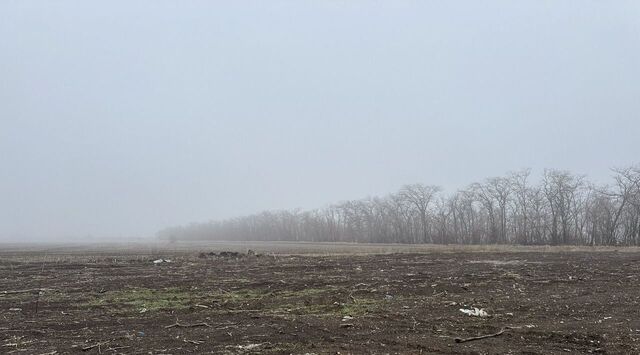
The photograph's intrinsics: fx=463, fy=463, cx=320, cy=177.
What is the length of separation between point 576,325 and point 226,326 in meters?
8.05

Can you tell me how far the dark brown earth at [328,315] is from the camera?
911 centimetres

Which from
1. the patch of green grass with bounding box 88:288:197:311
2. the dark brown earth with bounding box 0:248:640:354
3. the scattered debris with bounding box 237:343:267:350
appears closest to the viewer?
the scattered debris with bounding box 237:343:267:350

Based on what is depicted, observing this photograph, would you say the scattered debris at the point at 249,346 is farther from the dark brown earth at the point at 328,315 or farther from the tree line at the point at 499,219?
the tree line at the point at 499,219

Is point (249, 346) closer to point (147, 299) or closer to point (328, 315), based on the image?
point (328, 315)

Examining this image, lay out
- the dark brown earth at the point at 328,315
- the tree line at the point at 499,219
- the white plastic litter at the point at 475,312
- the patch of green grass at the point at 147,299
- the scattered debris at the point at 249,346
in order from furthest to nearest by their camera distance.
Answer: the tree line at the point at 499,219, the patch of green grass at the point at 147,299, the white plastic litter at the point at 475,312, the dark brown earth at the point at 328,315, the scattered debris at the point at 249,346

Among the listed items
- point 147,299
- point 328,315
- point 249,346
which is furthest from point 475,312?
point 147,299

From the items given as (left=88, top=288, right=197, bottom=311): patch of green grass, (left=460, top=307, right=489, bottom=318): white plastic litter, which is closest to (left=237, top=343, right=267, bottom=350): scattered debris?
(left=88, top=288, right=197, bottom=311): patch of green grass

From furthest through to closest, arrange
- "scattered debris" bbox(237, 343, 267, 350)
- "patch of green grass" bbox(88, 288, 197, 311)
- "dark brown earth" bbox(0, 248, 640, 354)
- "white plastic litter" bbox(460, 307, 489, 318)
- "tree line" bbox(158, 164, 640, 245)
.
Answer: "tree line" bbox(158, 164, 640, 245)
"patch of green grass" bbox(88, 288, 197, 311)
"white plastic litter" bbox(460, 307, 489, 318)
"dark brown earth" bbox(0, 248, 640, 354)
"scattered debris" bbox(237, 343, 267, 350)

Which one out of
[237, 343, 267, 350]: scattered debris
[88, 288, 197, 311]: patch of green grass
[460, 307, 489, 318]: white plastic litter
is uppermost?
[237, 343, 267, 350]: scattered debris

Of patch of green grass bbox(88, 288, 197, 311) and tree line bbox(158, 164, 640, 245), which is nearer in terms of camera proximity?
patch of green grass bbox(88, 288, 197, 311)

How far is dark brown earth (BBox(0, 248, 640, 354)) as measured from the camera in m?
9.11

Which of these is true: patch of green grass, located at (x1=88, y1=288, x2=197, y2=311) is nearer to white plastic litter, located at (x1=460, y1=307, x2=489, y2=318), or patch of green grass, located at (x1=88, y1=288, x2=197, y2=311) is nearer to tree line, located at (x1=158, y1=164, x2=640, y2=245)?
white plastic litter, located at (x1=460, y1=307, x2=489, y2=318)

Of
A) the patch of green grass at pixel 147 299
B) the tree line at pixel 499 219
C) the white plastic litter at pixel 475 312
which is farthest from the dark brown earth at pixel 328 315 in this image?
the tree line at pixel 499 219

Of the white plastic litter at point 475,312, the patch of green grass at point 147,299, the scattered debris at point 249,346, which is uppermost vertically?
the scattered debris at point 249,346
